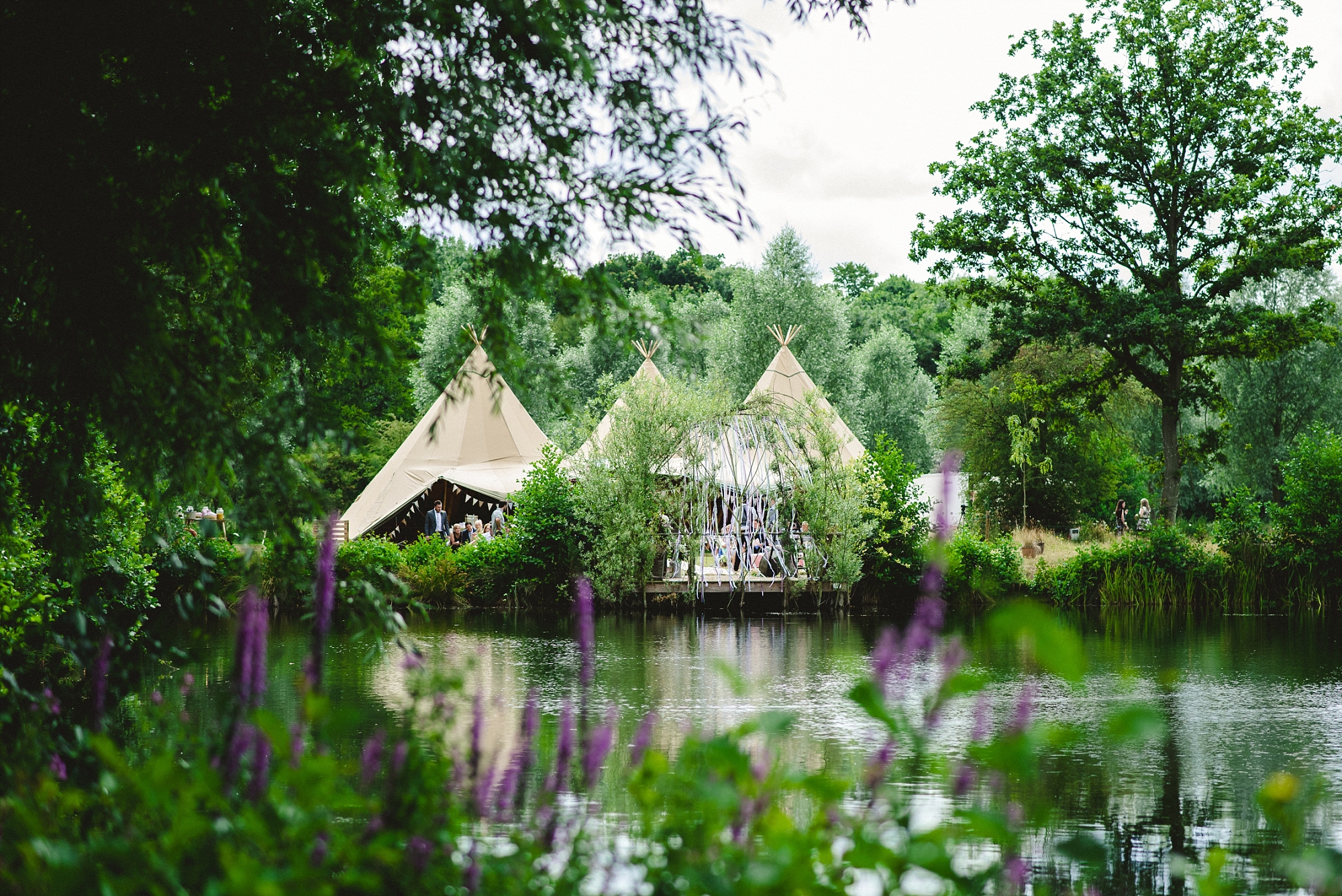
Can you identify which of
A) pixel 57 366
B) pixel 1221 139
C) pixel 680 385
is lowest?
pixel 57 366

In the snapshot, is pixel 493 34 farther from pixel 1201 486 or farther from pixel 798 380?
pixel 1201 486

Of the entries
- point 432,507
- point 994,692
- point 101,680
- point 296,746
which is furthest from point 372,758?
point 432,507

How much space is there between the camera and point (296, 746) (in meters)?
2.48

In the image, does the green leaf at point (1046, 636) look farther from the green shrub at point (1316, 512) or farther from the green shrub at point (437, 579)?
the green shrub at point (1316, 512)

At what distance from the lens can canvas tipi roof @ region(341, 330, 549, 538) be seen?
27594mm

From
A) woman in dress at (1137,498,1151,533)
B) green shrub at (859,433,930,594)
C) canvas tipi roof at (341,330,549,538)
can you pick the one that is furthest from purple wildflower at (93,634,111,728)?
woman in dress at (1137,498,1151,533)

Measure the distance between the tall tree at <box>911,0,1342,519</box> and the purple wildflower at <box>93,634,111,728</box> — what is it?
25.0 metres

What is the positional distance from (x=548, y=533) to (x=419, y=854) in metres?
19.4

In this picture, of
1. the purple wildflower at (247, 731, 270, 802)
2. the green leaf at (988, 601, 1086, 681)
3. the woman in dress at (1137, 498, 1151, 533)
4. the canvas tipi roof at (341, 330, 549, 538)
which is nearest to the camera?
the green leaf at (988, 601, 1086, 681)

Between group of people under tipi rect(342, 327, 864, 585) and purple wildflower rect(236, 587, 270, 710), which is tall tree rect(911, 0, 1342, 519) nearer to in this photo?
group of people under tipi rect(342, 327, 864, 585)

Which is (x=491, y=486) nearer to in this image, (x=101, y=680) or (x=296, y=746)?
(x=101, y=680)

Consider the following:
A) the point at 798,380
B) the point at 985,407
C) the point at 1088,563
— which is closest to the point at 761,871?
the point at 1088,563

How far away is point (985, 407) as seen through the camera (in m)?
33.2

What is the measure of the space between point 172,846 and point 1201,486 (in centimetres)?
4323
